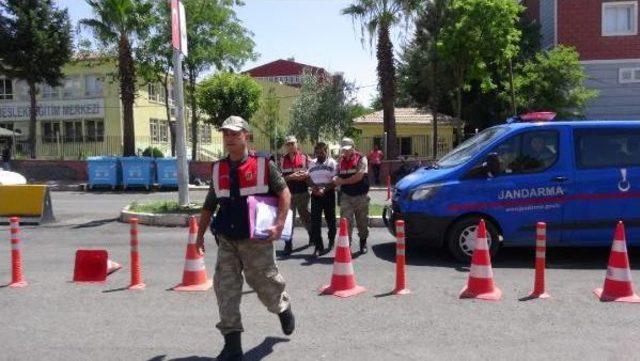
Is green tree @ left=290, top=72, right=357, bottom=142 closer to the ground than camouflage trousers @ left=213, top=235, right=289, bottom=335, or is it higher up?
higher up

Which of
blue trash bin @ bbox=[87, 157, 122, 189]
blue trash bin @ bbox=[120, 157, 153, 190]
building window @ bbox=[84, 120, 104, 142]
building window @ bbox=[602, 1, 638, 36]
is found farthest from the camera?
building window @ bbox=[84, 120, 104, 142]

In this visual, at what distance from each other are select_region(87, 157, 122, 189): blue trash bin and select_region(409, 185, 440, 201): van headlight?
1768 centimetres

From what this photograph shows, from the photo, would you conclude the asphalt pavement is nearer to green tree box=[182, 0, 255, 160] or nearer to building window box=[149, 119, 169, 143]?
green tree box=[182, 0, 255, 160]

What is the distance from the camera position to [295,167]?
31.1 feet

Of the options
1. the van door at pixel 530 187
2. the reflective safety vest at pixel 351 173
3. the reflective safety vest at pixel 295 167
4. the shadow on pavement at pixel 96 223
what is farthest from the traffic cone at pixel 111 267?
the shadow on pavement at pixel 96 223

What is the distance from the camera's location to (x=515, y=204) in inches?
330

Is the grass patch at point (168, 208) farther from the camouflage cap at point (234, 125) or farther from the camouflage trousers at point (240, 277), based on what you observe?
the camouflage cap at point (234, 125)

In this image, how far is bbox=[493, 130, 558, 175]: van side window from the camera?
27.6ft

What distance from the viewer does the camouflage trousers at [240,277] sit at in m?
4.80

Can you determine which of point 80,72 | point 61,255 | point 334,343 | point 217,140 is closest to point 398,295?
point 334,343

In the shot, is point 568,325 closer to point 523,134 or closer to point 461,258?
point 461,258

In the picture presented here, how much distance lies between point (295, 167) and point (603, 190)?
415cm

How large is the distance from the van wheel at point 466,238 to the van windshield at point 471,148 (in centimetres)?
81

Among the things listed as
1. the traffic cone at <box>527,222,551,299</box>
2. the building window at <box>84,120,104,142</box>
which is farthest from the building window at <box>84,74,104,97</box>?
the traffic cone at <box>527,222,551,299</box>
